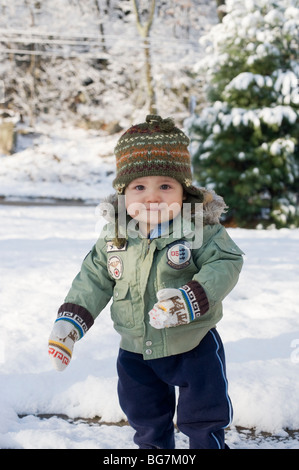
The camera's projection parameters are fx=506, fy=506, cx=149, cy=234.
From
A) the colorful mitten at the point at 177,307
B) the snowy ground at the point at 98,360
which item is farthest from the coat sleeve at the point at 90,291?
the colorful mitten at the point at 177,307

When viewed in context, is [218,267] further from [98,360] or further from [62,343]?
[98,360]

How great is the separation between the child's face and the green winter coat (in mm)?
75

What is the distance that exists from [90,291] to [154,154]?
566 mm

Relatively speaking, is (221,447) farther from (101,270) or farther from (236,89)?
(236,89)

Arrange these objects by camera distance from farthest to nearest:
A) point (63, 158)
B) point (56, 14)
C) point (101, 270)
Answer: point (56, 14), point (63, 158), point (101, 270)

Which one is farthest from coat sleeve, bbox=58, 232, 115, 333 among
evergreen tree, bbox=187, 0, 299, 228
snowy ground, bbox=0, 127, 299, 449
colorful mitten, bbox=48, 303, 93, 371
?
evergreen tree, bbox=187, 0, 299, 228

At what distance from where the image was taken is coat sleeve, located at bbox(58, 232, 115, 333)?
185cm

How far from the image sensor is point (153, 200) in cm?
→ 184

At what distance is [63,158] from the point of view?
760 inches

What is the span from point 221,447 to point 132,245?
788 millimetres

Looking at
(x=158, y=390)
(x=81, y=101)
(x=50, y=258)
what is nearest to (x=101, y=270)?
(x=158, y=390)

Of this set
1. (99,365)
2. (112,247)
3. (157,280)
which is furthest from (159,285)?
(99,365)

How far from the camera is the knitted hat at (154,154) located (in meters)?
1.85

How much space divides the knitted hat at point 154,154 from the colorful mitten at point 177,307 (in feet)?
1.48
